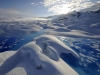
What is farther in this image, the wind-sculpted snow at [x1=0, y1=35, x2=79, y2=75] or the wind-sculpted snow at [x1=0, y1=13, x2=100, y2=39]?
the wind-sculpted snow at [x1=0, y1=13, x2=100, y2=39]

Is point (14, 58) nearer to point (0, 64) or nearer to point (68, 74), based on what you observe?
point (0, 64)

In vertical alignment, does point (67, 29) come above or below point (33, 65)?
above

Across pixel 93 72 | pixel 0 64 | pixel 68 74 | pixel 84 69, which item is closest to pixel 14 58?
pixel 0 64

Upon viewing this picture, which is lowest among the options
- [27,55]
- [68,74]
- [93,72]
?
[93,72]

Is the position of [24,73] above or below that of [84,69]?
above

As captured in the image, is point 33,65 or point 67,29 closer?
point 33,65

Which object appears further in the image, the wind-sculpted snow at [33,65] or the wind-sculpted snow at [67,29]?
the wind-sculpted snow at [67,29]

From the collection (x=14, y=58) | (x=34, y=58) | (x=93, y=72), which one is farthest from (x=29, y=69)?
(x=93, y=72)

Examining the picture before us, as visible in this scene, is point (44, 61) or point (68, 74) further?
point (44, 61)

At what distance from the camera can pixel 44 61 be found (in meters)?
7.64

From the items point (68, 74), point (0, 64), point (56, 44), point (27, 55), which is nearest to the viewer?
point (68, 74)

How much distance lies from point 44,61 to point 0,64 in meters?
3.82

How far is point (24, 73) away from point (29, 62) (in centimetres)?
139

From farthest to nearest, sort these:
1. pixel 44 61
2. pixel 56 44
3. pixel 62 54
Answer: pixel 56 44 → pixel 62 54 → pixel 44 61
